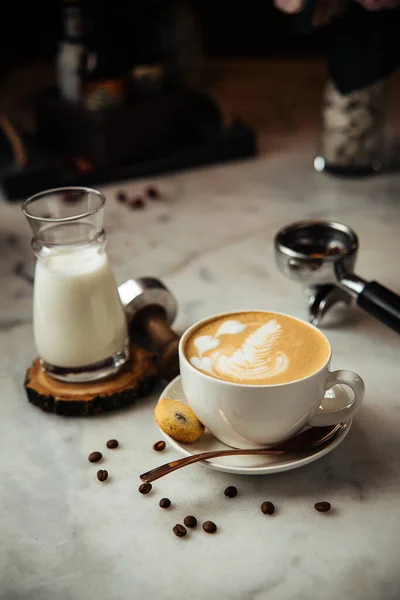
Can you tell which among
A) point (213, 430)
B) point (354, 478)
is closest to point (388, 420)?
point (354, 478)

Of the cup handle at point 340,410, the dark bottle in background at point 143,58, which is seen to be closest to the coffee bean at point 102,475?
the cup handle at point 340,410

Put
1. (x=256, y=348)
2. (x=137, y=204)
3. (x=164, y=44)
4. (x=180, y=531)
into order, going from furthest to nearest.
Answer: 1. (x=164, y=44)
2. (x=137, y=204)
3. (x=256, y=348)
4. (x=180, y=531)

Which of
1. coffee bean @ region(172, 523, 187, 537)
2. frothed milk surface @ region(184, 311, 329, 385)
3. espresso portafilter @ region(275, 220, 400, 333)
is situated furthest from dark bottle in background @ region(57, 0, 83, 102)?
coffee bean @ region(172, 523, 187, 537)

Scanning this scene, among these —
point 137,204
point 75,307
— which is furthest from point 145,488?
point 137,204

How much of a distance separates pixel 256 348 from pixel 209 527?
209 mm

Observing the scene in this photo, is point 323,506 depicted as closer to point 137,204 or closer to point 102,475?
point 102,475

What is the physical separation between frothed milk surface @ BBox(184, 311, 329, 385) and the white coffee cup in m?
0.02

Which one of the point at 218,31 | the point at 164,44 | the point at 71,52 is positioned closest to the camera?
the point at 71,52

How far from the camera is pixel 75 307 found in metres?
0.95

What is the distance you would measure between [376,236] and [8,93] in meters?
1.29

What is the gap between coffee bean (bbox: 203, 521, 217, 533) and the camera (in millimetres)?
783

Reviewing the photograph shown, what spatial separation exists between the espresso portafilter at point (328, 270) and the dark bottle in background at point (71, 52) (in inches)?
31.3

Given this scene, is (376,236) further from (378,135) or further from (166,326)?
(166,326)

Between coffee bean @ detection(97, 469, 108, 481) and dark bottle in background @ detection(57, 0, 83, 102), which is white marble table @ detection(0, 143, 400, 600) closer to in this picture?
coffee bean @ detection(97, 469, 108, 481)
